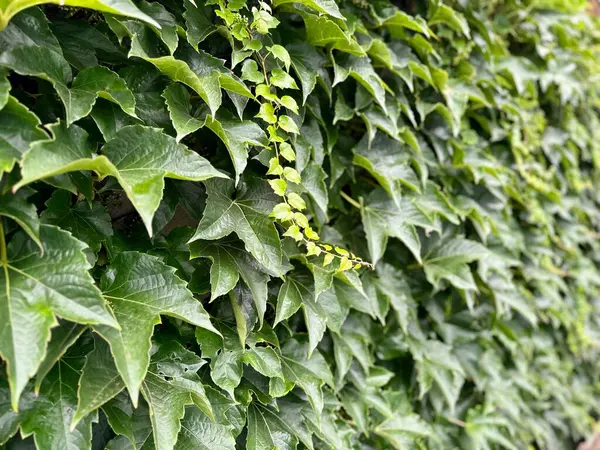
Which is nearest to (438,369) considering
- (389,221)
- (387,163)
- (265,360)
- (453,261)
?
(453,261)

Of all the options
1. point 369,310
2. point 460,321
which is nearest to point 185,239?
point 369,310

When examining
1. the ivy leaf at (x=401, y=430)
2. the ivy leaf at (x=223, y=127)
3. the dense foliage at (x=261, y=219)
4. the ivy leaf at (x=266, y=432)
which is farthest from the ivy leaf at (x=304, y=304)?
the ivy leaf at (x=401, y=430)

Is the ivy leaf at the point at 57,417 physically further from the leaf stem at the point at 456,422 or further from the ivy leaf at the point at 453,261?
the leaf stem at the point at 456,422

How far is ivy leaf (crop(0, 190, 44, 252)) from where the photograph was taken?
719mm

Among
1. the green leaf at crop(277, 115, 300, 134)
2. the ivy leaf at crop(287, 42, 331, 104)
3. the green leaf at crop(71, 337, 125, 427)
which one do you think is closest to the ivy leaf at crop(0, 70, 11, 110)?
the green leaf at crop(71, 337, 125, 427)

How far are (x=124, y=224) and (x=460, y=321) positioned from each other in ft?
3.96

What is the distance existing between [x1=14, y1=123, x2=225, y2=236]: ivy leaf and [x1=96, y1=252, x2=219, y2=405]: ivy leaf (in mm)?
143

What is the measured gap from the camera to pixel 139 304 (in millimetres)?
805

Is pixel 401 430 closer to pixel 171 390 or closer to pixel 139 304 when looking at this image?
pixel 171 390

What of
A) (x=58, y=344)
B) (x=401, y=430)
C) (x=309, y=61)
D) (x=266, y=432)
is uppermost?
(x=309, y=61)

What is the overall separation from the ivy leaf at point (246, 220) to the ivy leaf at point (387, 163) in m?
0.39

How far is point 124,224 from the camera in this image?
1041 millimetres

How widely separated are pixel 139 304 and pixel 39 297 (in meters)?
0.15

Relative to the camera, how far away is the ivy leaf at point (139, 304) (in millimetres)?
729
